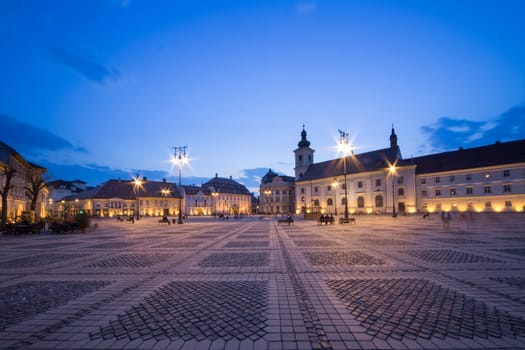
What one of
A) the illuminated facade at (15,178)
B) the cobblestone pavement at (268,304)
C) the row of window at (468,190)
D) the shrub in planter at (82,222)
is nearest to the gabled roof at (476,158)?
the row of window at (468,190)

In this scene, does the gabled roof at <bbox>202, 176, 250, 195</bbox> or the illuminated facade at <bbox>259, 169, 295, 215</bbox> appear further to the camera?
the illuminated facade at <bbox>259, 169, 295, 215</bbox>

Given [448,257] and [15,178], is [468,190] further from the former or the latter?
[15,178]

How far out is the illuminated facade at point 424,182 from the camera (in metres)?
49.6

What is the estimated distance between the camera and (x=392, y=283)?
21.6 ft

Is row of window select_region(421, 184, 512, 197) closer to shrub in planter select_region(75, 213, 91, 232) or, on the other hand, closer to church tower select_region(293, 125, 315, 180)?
church tower select_region(293, 125, 315, 180)

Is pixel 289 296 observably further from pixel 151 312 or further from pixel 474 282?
pixel 474 282

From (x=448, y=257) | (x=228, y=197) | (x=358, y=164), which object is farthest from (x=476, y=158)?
(x=228, y=197)

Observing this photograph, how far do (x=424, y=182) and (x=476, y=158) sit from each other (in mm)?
10326

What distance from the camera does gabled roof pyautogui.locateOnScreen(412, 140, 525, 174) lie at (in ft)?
165

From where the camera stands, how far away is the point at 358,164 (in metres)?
73.4

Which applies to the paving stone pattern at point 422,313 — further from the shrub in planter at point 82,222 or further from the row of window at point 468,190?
the row of window at point 468,190

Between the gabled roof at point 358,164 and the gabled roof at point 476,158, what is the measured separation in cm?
504

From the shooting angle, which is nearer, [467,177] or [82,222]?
[82,222]

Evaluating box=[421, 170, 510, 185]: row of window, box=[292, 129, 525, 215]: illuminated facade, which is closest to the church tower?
box=[292, 129, 525, 215]: illuminated facade
